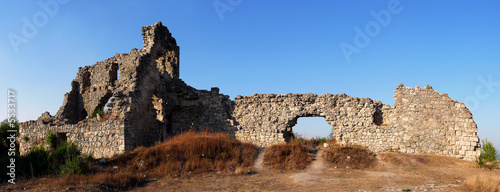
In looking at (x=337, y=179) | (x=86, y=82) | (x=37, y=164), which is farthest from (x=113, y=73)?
(x=337, y=179)

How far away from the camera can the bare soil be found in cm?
806

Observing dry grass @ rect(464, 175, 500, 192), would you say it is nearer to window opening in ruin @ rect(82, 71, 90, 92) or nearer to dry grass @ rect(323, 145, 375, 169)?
dry grass @ rect(323, 145, 375, 169)

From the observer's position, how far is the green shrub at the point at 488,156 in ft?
37.2

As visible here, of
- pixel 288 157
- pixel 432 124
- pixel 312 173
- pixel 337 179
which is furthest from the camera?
pixel 432 124

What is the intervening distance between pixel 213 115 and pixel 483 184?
11.7 metres

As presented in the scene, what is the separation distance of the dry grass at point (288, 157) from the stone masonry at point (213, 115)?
2.15 meters

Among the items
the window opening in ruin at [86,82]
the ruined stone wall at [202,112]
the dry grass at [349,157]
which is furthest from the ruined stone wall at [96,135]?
the dry grass at [349,157]

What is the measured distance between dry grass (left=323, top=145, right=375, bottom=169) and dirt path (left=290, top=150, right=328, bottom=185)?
13.5 inches

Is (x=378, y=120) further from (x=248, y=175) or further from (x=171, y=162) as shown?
(x=171, y=162)

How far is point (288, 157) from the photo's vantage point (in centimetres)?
1183

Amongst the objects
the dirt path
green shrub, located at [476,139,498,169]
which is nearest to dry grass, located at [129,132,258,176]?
the dirt path

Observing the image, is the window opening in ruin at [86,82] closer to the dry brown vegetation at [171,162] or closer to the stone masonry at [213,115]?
the stone masonry at [213,115]

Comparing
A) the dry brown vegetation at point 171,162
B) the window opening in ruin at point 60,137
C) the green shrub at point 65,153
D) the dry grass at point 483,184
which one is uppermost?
the window opening in ruin at point 60,137

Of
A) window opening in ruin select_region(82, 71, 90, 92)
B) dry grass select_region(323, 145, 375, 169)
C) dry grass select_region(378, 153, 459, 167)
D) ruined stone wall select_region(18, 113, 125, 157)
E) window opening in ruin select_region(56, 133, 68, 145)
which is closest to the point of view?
dry grass select_region(323, 145, 375, 169)
